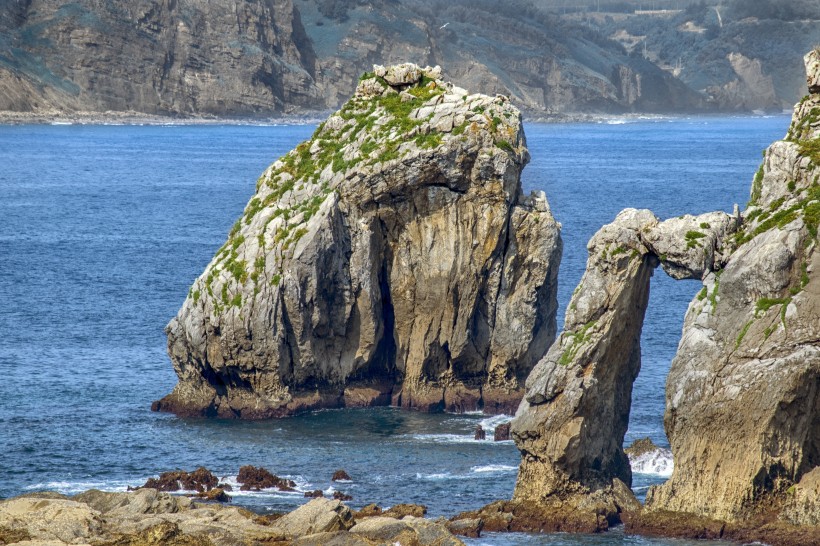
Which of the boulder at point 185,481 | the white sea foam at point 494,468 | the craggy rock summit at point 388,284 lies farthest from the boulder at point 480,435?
the boulder at point 185,481

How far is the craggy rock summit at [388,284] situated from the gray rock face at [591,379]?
17903 mm

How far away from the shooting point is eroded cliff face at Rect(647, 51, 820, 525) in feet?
148

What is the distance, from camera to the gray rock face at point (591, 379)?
163 ft

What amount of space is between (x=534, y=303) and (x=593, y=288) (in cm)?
1890

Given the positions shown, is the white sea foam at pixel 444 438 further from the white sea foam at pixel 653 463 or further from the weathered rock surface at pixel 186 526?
the weathered rock surface at pixel 186 526

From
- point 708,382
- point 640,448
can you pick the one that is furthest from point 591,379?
point 640,448

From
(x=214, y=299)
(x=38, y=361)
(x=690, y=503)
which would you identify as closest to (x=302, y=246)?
(x=214, y=299)

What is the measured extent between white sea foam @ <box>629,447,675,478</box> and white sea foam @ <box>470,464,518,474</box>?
4.81 meters

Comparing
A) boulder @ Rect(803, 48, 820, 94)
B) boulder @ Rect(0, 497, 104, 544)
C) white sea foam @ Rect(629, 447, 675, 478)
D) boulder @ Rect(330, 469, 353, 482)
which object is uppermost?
boulder @ Rect(803, 48, 820, 94)

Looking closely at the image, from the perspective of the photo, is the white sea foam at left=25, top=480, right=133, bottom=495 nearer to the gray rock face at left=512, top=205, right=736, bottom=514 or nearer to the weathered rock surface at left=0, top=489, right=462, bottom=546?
the weathered rock surface at left=0, top=489, right=462, bottom=546

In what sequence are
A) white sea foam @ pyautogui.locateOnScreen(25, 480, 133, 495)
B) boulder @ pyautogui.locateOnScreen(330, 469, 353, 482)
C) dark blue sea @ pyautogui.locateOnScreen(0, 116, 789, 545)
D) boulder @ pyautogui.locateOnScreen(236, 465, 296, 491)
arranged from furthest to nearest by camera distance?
dark blue sea @ pyautogui.locateOnScreen(0, 116, 789, 545)
boulder @ pyautogui.locateOnScreen(330, 469, 353, 482)
boulder @ pyautogui.locateOnScreen(236, 465, 296, 491)
white sea foam @ pyautogui.locateOnScreen(25, 480, 133, 495)

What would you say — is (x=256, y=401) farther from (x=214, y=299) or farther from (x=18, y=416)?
(x=18, y=416)

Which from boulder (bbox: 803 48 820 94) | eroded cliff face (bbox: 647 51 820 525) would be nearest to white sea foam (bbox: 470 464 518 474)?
eroded cliff face (bbox: 647 51 820 525)

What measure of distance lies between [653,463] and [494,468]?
6.39m
